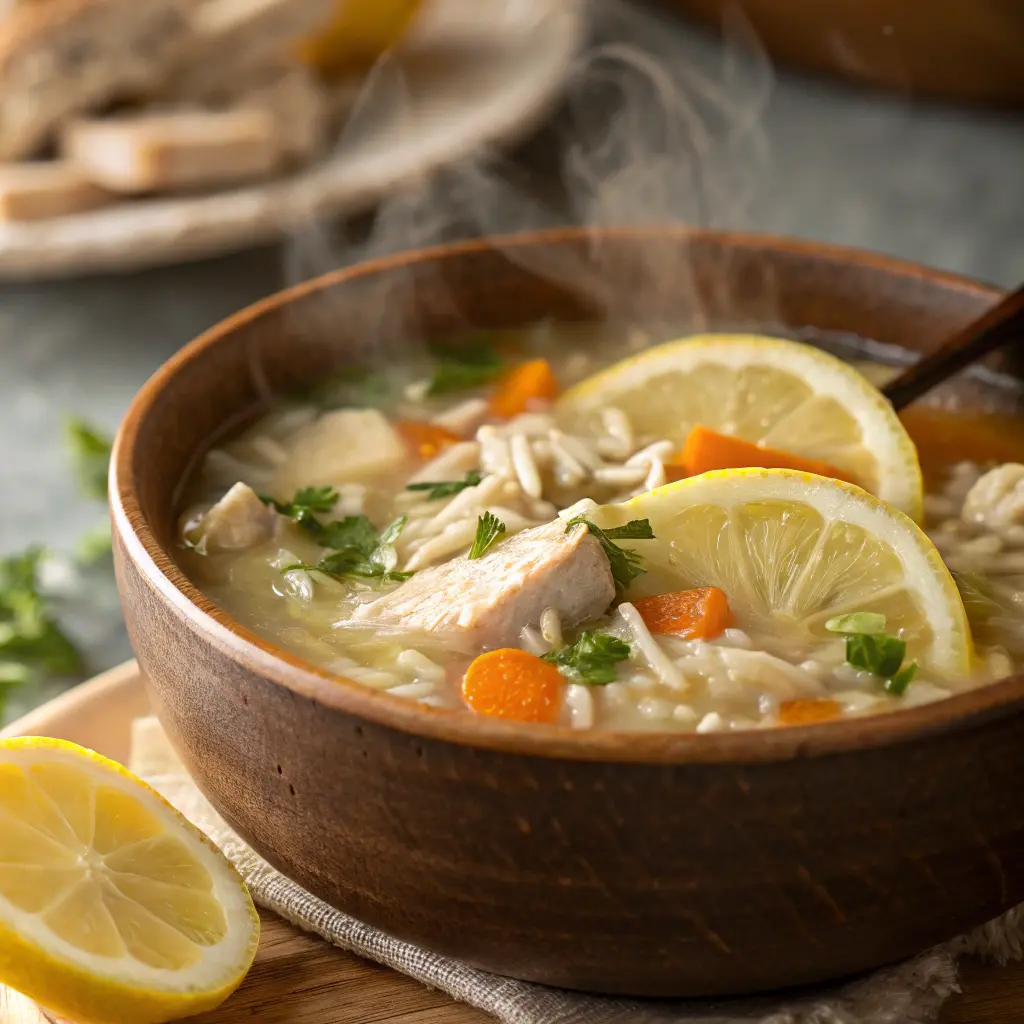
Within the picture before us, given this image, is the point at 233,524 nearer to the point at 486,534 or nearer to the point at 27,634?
the point at 486,534

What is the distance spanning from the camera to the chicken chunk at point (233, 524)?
2.82m

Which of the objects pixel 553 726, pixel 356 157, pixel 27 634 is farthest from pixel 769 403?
pixel 356 157

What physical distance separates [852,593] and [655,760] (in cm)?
79

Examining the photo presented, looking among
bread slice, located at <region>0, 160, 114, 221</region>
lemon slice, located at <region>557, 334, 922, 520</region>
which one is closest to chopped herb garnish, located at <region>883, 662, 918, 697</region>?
lemon slice, located at <region>557, 334, 922, 520</region>

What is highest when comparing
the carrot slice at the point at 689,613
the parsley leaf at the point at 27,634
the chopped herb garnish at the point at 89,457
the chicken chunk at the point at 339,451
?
the carrot slice at the point at 689,613

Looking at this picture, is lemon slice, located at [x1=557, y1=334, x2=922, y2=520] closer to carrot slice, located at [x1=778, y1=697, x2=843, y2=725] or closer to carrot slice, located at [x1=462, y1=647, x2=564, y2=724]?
carrot slice, located at [x1=778, y1=697, x2=843, y2=725]

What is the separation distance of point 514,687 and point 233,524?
0.84 meters

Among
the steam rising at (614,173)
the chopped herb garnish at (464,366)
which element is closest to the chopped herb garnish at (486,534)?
the chopped herb garnish at (464,366)

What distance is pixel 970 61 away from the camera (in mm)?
6285

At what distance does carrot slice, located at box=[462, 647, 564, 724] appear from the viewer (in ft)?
7.32

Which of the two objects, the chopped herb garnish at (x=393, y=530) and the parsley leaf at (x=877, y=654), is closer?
the parsley leaf at (x=877, y=654)

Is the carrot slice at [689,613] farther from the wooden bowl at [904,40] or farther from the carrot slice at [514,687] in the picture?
the wooden bowl at [904,40]

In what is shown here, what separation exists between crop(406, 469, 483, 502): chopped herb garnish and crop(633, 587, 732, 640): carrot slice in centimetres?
64

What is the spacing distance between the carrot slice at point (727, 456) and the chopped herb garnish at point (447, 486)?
47 cm
